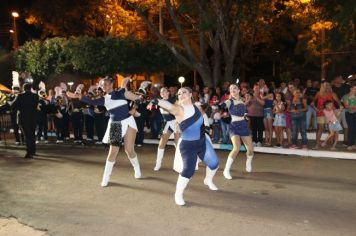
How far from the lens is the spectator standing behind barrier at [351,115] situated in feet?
39.1

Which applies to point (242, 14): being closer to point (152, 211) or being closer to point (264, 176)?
point (264, 176)

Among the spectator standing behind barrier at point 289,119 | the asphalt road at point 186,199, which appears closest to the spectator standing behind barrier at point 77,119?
the asphalt road at point 186,199

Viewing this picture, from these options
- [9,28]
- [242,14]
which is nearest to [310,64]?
[242,14]

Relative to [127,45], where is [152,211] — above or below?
below

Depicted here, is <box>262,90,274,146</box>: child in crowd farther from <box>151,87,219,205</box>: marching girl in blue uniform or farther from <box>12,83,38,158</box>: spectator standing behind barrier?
<box>12,83,38,158</box>: spectator standing behind barrier

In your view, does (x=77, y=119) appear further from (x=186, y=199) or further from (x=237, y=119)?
(x=186, y=199)

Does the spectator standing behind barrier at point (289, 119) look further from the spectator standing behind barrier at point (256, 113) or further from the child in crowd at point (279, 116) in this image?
the spectator standing behind barrier at point (256, 113)

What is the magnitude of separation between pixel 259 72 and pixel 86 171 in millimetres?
30628

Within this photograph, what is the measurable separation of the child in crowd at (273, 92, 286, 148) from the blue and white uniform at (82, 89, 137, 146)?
5224 millimetres

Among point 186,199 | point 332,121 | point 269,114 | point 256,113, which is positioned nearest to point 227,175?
point 186,199

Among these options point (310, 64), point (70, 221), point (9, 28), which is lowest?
point (70, 221)

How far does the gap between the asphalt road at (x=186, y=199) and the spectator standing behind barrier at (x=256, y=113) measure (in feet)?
5.50

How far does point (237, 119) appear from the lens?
9055mm

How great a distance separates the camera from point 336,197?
7.57 meters
